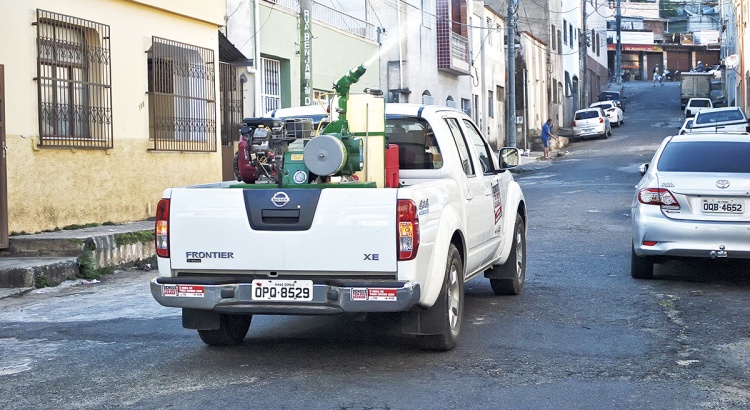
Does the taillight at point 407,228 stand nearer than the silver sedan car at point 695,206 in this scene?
Yes

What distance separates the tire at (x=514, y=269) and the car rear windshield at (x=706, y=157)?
1.69 m

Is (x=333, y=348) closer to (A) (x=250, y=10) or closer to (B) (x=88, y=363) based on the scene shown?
(B) (x=88, y=363)

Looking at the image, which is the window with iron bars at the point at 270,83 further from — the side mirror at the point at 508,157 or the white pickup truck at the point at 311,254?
the white pickup truck at the point at 311,254

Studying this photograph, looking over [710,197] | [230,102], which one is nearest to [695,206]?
[710,197]

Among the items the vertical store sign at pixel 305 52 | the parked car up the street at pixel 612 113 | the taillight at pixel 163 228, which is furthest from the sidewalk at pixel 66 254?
the parked car up the street at pixel 612 113

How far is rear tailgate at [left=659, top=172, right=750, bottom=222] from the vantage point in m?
10.2

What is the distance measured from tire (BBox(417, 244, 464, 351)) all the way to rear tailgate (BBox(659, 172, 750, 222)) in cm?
349

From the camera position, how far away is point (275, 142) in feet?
25.1

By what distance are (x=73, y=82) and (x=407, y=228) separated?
8.58m

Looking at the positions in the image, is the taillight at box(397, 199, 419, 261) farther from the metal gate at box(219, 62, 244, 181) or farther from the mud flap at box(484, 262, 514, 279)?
the metal gate at box(219, 62, 244, 181)

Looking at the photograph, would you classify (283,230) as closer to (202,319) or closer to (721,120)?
(202,319)

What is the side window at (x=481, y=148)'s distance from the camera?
942cm

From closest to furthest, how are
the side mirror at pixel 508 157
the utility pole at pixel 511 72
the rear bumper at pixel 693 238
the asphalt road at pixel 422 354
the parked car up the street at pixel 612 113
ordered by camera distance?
the asphalt road at pixel 422 354
the side mirror at pixel 508 157
the rear bumper at pixel 693 238
the utility pole at pixel 511 72
the parked car up the street at pixel 612 113

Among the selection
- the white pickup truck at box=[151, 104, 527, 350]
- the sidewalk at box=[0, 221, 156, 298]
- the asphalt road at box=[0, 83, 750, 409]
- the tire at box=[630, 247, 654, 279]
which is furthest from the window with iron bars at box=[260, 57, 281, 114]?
the white pickup truck at box=[151, 104, 527, 350]
